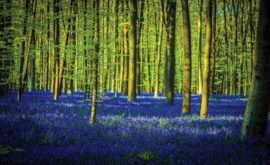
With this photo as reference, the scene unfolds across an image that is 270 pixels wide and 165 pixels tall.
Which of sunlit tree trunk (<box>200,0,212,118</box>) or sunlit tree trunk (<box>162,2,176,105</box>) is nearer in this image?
sunlit tree trunk (<box>200,0,212,118</box>)

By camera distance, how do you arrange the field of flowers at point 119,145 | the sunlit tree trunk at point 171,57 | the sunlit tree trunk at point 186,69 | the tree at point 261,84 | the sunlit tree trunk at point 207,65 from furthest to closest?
the sunlit tree trunk at point 171,57
the sunlit tree trunk at point 186,69
the sunlit tree trunk at point 207,65
the tree at point 261,84
the field of flowers at point 119,145

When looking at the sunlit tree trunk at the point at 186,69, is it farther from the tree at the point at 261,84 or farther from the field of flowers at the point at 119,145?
the tree at the point at 261,84

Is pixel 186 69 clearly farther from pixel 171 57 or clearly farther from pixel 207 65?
pixel 171 57

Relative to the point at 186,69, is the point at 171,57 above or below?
above

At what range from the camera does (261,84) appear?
5.95m

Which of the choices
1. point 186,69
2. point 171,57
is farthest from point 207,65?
point 171,57

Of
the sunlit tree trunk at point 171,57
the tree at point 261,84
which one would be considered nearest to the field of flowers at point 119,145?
the tree at point 261,84

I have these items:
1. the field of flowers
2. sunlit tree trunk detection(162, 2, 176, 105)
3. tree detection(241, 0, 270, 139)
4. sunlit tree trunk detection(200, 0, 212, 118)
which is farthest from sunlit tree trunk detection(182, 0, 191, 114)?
tree detection(241, 0, 270, 139)

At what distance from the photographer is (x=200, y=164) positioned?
420cm

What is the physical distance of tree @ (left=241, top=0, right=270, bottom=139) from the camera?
5953 millimetres

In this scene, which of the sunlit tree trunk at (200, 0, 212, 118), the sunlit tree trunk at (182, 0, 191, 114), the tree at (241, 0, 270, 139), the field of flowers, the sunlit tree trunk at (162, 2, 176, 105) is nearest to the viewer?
the field of flowers

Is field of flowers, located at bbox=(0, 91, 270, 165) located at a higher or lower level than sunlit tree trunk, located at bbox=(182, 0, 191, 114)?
lower

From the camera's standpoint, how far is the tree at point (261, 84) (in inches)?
234

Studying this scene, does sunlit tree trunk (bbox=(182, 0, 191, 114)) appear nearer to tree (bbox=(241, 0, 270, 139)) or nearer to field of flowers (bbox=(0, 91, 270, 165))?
field of flowers (bbox=(0, 91, 270, 165))
